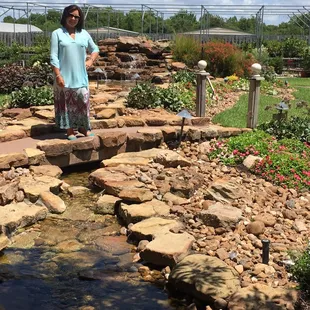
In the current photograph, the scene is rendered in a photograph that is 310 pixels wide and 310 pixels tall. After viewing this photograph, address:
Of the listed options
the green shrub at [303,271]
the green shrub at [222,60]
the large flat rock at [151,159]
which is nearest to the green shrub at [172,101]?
the large flat rock at [151,159]

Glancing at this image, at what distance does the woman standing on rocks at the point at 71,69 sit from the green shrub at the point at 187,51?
927 centimetres

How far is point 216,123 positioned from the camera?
8500mm

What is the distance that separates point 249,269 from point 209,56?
11.6 metres

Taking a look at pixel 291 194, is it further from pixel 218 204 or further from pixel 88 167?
pixel 88 167

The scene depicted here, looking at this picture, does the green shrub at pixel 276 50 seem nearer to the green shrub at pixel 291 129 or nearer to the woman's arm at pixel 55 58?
the green shrub at pixel 291 129

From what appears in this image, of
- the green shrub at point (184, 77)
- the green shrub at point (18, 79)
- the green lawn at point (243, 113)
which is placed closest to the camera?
the green lawn at point (243, 113)

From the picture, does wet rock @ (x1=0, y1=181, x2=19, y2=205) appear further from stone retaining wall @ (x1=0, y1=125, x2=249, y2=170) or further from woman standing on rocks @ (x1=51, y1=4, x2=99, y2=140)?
woman standing on rocks @ (x1=51, y1=4, x2=99, y2=140)

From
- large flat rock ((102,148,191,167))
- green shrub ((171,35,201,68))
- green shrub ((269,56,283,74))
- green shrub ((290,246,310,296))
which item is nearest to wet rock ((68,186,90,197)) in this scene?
large flat rock ((102,148,191,167))

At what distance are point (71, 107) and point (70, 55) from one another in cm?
73

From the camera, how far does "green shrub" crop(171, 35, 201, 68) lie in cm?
1566

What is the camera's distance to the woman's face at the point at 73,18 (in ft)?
20.2

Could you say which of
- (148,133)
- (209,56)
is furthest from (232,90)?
(148,133)

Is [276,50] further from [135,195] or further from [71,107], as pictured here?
[135,195]

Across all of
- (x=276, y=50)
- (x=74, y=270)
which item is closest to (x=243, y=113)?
(x=74, y=270)
